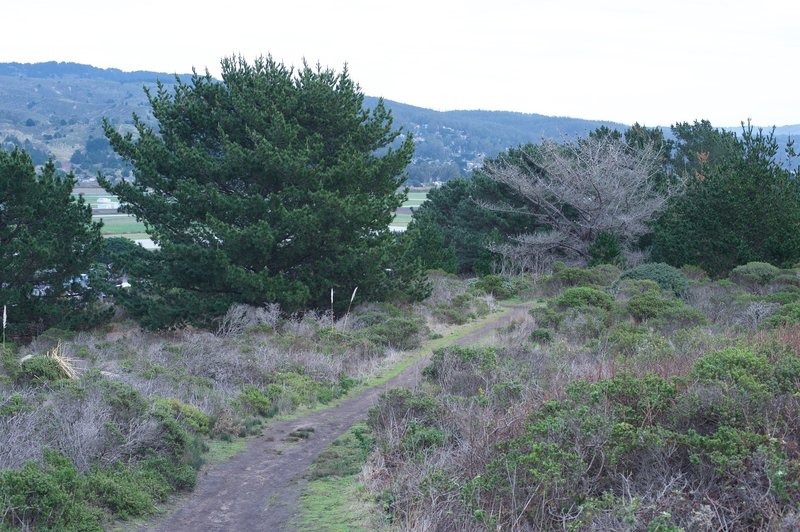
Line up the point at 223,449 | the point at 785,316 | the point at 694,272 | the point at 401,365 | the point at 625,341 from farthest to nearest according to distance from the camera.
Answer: the point at 694,272, the point at 401,365, the point at 785,316, the point at 625,341, the point at 223,449

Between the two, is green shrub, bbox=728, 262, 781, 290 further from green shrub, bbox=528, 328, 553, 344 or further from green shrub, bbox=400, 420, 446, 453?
green shrub, bbox=400, 420, 446, 453

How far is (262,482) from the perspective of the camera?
708 cm

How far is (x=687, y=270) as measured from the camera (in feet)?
69.3

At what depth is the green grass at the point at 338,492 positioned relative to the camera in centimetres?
598

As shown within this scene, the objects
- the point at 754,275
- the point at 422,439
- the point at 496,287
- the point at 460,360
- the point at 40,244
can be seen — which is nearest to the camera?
the point at 422,439

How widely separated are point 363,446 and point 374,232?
13.1m

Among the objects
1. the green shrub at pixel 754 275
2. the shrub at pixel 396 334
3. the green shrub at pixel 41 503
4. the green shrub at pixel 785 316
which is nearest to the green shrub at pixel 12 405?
the green shrub at pixel 41 503

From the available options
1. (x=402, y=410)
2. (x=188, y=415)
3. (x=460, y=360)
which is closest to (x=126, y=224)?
(x=460, y=360)

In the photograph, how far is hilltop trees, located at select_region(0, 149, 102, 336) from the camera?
1869cm

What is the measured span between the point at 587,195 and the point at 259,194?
1407cm

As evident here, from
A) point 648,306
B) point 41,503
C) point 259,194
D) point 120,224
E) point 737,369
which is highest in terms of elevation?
point 259,194

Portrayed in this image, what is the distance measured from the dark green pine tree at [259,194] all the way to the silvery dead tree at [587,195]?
9290 mm

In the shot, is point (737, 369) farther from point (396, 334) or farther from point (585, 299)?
point (585, 299)

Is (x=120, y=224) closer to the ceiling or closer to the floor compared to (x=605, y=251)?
Result: closer to the floor
